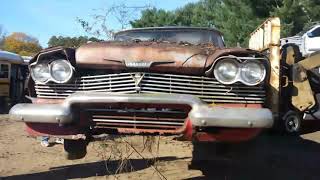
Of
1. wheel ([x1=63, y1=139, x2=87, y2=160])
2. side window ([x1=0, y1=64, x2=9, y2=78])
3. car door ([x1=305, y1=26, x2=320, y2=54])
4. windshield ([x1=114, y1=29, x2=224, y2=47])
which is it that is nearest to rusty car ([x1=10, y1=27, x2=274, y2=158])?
wheel ([x1=63, y1=139, x2=87, y2=160])

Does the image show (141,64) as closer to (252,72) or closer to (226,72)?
(226,72)

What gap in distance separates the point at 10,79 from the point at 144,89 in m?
20.0

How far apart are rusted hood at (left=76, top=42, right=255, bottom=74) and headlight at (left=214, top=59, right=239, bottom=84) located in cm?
9

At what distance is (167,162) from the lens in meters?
8.20

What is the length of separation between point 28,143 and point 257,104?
6.68 m

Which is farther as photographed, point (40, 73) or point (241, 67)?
point (40, 73)

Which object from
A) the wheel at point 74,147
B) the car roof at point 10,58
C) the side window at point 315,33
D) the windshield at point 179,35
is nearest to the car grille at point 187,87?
the wheel at point 74,147

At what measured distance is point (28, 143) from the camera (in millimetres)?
10727

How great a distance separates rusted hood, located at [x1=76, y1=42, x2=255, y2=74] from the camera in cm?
493

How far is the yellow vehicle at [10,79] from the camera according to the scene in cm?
2341

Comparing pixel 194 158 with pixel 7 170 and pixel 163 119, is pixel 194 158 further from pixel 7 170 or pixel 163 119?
pixel 163 119

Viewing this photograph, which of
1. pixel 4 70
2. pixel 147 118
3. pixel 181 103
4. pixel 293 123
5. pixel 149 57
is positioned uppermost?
pixel 4 70

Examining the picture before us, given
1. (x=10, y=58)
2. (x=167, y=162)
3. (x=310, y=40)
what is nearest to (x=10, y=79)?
(x=10, y=58)

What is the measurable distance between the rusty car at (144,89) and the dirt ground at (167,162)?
2.95 ft
